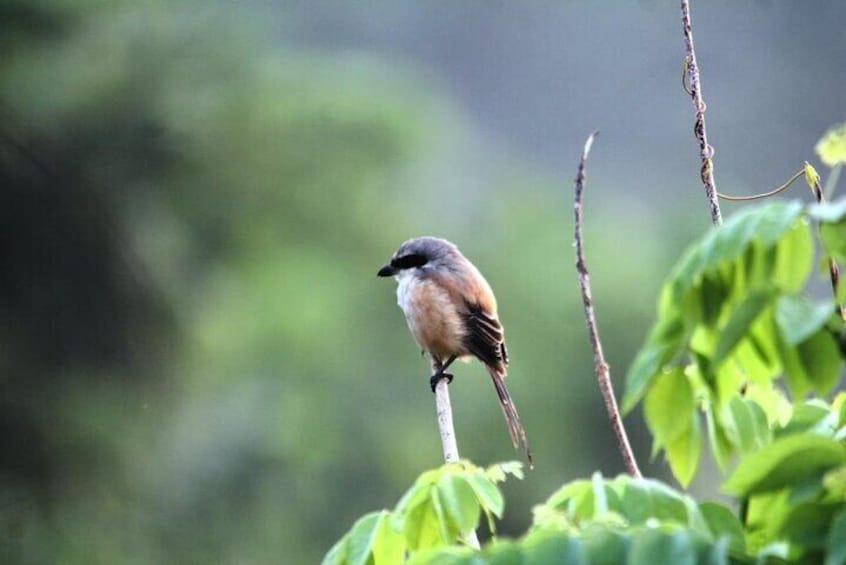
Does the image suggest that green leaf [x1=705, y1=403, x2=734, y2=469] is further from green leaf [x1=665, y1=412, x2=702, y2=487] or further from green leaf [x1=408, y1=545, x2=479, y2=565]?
green leaf [x1=408, y1=545, x2=479, y2=565]

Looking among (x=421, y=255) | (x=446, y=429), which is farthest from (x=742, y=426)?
(x=421, y=255)

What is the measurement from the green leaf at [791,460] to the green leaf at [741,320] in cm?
7

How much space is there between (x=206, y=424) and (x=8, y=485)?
91cm

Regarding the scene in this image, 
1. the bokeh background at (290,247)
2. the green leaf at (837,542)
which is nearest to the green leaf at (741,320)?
the green leaf at (837,542)

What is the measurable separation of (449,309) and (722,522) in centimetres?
217

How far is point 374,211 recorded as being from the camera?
5906 millimetres

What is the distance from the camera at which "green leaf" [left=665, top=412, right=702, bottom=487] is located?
2.86 ft

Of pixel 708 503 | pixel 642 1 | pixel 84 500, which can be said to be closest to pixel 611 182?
pixel 642 1

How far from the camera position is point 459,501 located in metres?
0.94

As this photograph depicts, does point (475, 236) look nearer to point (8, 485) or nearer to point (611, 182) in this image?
point (611, 182)

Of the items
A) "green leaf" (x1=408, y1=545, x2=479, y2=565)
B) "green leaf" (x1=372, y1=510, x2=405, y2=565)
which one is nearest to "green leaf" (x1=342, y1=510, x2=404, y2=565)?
"green leaf" (x1=372, y1=510, x2=405, y2=565)

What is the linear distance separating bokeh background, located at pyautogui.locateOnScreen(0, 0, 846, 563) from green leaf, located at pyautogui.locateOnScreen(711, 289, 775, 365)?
452 cm

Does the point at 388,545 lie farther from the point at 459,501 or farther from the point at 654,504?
the point at 654,504

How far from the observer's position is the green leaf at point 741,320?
2.34 ft
